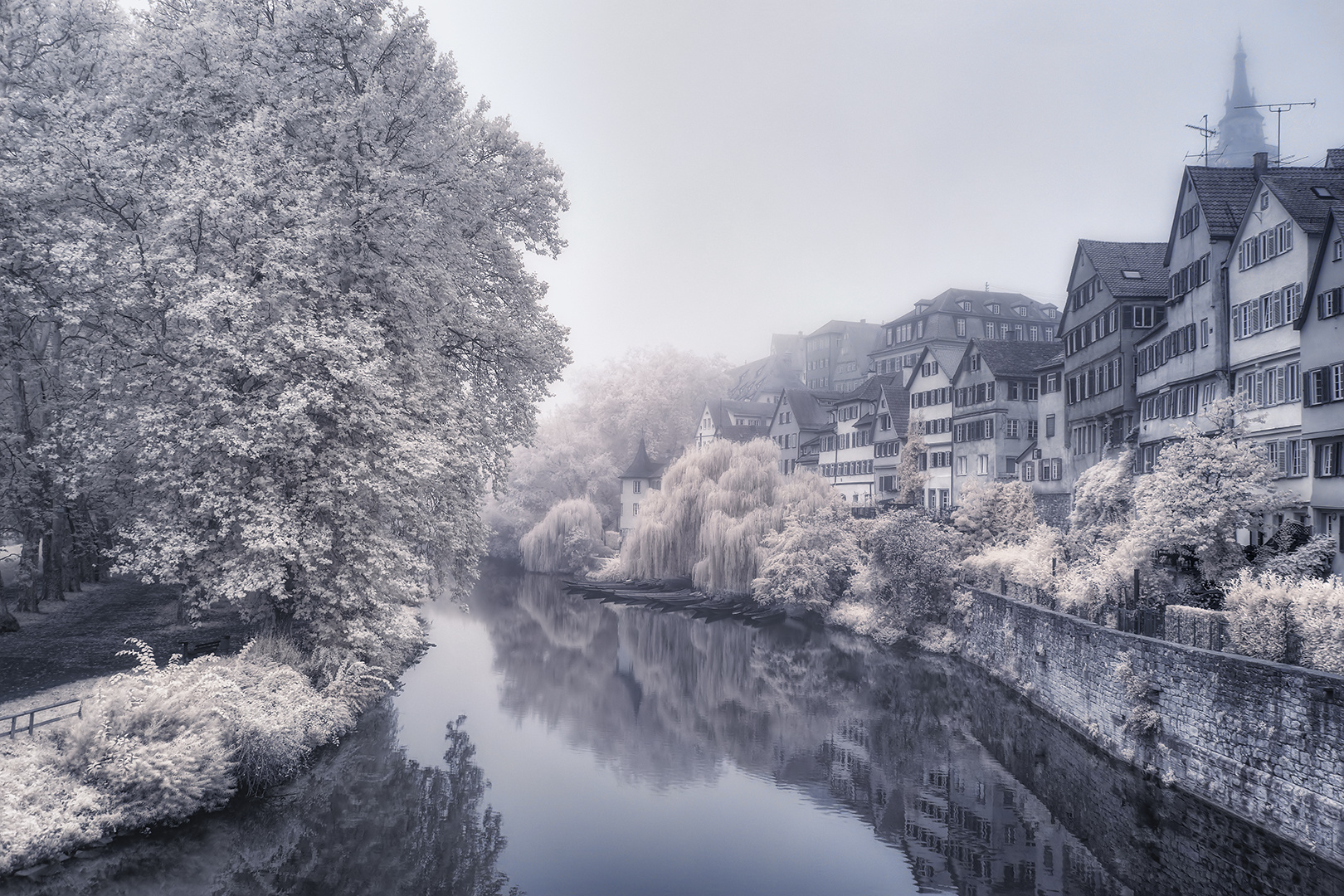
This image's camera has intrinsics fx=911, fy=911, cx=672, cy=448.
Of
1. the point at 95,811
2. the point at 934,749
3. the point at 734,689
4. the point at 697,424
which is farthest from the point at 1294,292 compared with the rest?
the point at 697,424

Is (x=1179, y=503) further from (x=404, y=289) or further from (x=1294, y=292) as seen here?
(x=404, y=289)

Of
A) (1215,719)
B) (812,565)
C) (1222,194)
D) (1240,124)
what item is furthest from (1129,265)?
(1240,124)

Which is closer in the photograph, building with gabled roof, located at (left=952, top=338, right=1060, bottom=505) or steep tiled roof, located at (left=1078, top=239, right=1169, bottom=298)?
steep tiled roof, located at (left=1078, top=239, right=1169, bottom=298)

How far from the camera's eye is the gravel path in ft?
64.2

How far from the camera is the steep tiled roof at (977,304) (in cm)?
7656

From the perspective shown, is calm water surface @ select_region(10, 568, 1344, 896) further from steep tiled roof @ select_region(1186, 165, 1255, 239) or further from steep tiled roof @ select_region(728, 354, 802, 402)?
steep tiled roof @ select_region(728, 354, 802, 402)

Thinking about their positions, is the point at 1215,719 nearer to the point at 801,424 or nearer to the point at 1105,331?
the point at 1105,331

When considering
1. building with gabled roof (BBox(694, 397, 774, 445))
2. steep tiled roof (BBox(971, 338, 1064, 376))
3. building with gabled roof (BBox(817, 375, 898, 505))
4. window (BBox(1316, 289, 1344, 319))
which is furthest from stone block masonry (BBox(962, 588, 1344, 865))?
building with gabled roof (BBox(694, 397, 774, 445))

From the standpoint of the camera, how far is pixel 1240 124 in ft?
479

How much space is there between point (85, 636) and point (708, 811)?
17570mm

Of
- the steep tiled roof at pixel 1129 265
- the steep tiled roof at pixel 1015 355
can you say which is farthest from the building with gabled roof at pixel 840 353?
the steep tiled roof at pixel 1129 265

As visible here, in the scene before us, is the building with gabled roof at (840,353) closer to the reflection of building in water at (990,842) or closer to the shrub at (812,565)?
the shrub at (812,565)

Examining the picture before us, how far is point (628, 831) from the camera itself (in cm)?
1803

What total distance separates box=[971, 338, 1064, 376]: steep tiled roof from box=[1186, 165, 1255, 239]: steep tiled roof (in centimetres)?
1567
